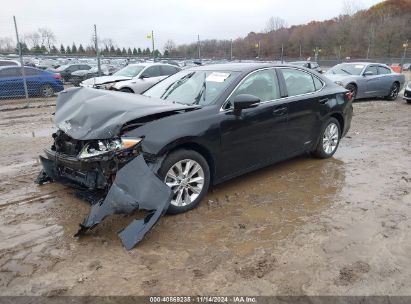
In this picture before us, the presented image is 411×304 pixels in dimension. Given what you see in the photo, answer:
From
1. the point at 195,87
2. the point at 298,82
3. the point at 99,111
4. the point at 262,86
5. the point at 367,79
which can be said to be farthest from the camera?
the point at 367,79

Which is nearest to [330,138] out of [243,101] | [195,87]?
[243,101]

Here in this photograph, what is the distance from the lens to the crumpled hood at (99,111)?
3908mm

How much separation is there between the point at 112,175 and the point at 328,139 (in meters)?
4.03

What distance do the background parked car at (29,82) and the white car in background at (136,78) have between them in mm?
2383

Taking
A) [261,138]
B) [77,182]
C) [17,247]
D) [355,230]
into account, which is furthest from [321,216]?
[17,247]

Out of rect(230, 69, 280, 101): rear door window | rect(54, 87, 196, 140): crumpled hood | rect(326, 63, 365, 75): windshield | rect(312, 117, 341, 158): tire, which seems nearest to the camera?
rect(54, 87, 196, 140): crumpled hood

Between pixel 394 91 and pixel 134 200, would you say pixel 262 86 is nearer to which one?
pixel 134 200

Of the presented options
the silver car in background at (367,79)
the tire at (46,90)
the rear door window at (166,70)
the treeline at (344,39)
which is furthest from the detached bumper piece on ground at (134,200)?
the treeline at (344,39)

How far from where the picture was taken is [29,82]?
15070 mm

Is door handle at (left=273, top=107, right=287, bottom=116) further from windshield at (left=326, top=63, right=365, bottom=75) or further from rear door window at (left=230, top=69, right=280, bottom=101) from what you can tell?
windshield at (left=326, top=63, right=365, bottom=75)

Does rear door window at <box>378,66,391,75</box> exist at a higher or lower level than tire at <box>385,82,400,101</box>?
higher

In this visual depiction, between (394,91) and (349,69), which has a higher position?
(349,69)

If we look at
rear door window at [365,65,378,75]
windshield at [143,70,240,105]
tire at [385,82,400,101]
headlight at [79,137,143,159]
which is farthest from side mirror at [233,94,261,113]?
tire at [385,82,400,101]

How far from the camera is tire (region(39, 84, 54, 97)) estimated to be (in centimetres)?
1563
